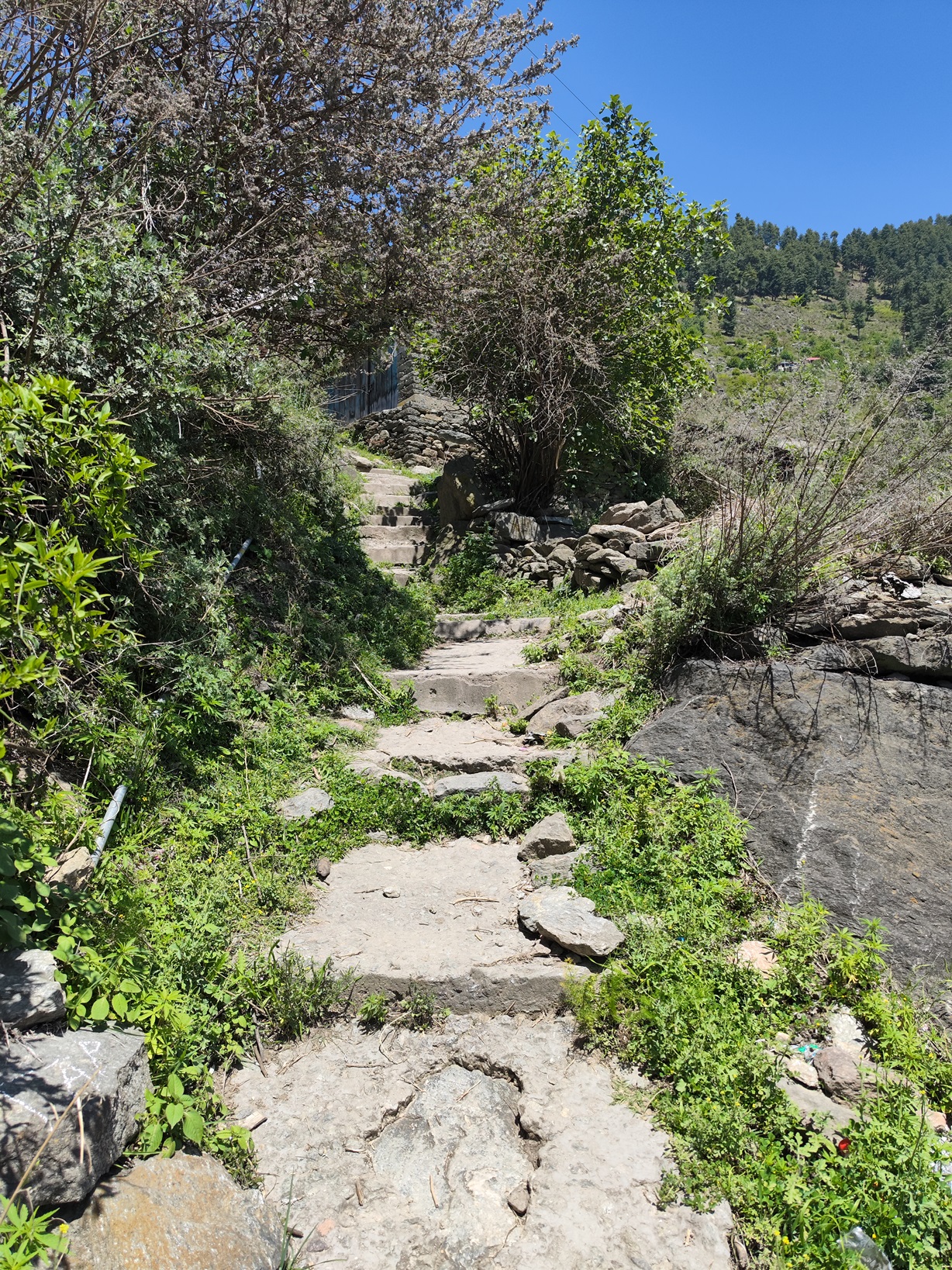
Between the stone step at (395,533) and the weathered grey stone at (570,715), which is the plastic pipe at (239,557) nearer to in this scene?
the weathered grey stone at (570,715)

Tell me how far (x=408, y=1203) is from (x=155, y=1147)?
83cm

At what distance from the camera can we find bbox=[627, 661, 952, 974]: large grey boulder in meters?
3.62

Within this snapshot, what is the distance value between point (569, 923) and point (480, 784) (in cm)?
133

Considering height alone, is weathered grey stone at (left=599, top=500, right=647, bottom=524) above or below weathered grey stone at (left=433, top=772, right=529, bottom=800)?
above

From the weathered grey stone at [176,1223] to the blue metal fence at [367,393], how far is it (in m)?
13.5

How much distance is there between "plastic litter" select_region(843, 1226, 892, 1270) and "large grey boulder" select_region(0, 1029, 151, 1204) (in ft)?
7.20

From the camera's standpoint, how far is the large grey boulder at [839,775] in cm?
362

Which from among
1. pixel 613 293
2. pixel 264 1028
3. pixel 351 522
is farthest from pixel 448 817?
pixel 613 293

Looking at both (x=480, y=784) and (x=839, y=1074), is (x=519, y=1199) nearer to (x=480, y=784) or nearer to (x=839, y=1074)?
(x=839, y=1074)

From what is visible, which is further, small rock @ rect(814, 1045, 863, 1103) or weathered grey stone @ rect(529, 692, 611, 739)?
weathered grey stone @ rect(529, 692, 611, 739)

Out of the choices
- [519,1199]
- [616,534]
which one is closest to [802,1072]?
[519,1199]

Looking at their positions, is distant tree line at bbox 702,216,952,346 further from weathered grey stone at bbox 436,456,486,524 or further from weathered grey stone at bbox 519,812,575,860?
weathered grey stone at bbox 519,812,575,860

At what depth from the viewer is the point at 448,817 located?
4523mm

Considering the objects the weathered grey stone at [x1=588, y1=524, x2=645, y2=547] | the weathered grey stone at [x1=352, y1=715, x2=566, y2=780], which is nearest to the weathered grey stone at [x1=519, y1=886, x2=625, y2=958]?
the weathered grey stone at [x1=352, y1=715, x2=566, y2=780]
